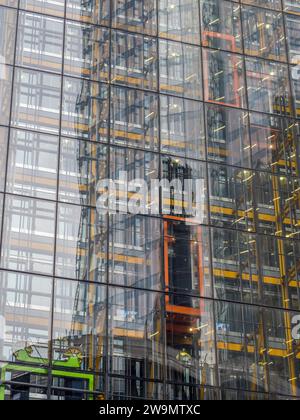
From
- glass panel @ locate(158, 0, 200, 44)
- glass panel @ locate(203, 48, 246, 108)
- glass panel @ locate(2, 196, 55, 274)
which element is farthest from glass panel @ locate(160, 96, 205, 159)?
glass panel @ locate(2, 196, 55, 274)

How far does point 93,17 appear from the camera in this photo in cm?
2955

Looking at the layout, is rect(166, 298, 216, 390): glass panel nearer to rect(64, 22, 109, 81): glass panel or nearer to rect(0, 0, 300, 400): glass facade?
rect(0, 0, 300, 400): glass facade

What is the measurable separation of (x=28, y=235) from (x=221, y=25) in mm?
9127

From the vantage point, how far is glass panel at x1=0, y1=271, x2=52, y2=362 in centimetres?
2486

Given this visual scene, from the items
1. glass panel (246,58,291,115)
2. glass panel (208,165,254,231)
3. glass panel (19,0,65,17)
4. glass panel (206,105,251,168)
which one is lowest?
glass panel (208,165,254,231)

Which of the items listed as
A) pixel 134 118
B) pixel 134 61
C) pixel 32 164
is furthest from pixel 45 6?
pixel 32 164

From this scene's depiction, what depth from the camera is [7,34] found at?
28453 mm

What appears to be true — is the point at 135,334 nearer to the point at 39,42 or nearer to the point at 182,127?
Answer: the point at 182,127

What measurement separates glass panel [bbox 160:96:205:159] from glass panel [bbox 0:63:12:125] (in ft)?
13.8

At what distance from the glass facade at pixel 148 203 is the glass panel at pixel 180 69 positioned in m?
0.04

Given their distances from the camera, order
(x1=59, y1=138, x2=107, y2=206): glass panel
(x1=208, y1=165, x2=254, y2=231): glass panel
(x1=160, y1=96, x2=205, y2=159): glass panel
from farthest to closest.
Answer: (x1=160, y1=96, x2=205, y2=159): glass panel < (x1=208, y1=165, x2=254, y2=231): glass panel < (x1=59, y1=138, x2=107, y2=206): glass panel

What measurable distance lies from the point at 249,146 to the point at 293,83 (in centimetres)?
275

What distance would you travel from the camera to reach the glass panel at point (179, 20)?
3011cm
